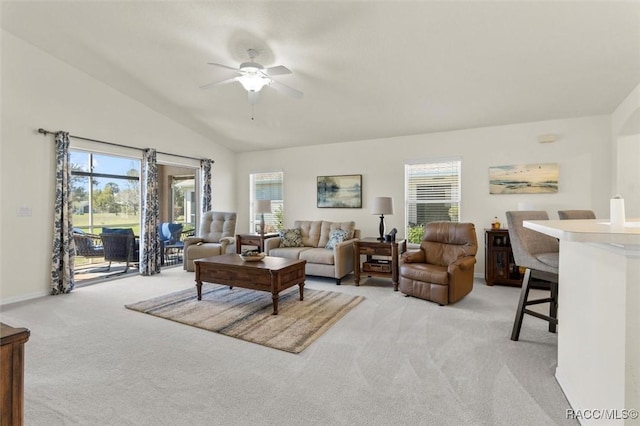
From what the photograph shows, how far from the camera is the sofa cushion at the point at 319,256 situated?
4.91 m

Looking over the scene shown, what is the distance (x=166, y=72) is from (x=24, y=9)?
4.90 feet

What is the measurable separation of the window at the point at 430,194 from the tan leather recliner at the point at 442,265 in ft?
3.40

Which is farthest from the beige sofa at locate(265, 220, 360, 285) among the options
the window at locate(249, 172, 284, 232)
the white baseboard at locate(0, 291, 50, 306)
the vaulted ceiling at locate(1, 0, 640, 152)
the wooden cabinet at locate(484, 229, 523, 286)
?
the white baseboard at locate(0, 291, 50, 306)

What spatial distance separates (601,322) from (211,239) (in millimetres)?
5810

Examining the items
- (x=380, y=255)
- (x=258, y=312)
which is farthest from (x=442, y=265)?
(x=258, y=312)

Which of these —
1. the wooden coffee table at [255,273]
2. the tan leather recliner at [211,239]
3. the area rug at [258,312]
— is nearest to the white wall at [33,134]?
the area rug at [258,312]

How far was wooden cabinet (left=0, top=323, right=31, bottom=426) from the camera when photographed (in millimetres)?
918

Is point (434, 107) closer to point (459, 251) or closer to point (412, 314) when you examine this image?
point (459, 251)

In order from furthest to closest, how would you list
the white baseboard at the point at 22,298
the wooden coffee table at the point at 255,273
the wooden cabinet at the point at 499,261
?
the wooden cabinet at the point at 499,261, the white baseboard at the point at 22,298, the wooden coffee table at the point at 255,273

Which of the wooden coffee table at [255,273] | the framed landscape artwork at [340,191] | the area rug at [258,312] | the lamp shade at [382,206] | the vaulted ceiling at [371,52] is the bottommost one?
the area rug at [258,312]

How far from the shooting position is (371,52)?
3.51 m

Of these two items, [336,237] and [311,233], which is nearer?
[336,237]

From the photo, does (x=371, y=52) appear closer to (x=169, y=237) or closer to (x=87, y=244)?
(x=87, y=244)

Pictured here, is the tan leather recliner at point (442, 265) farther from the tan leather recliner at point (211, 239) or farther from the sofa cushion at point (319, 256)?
the tan leather recliner at point (211, 239)
